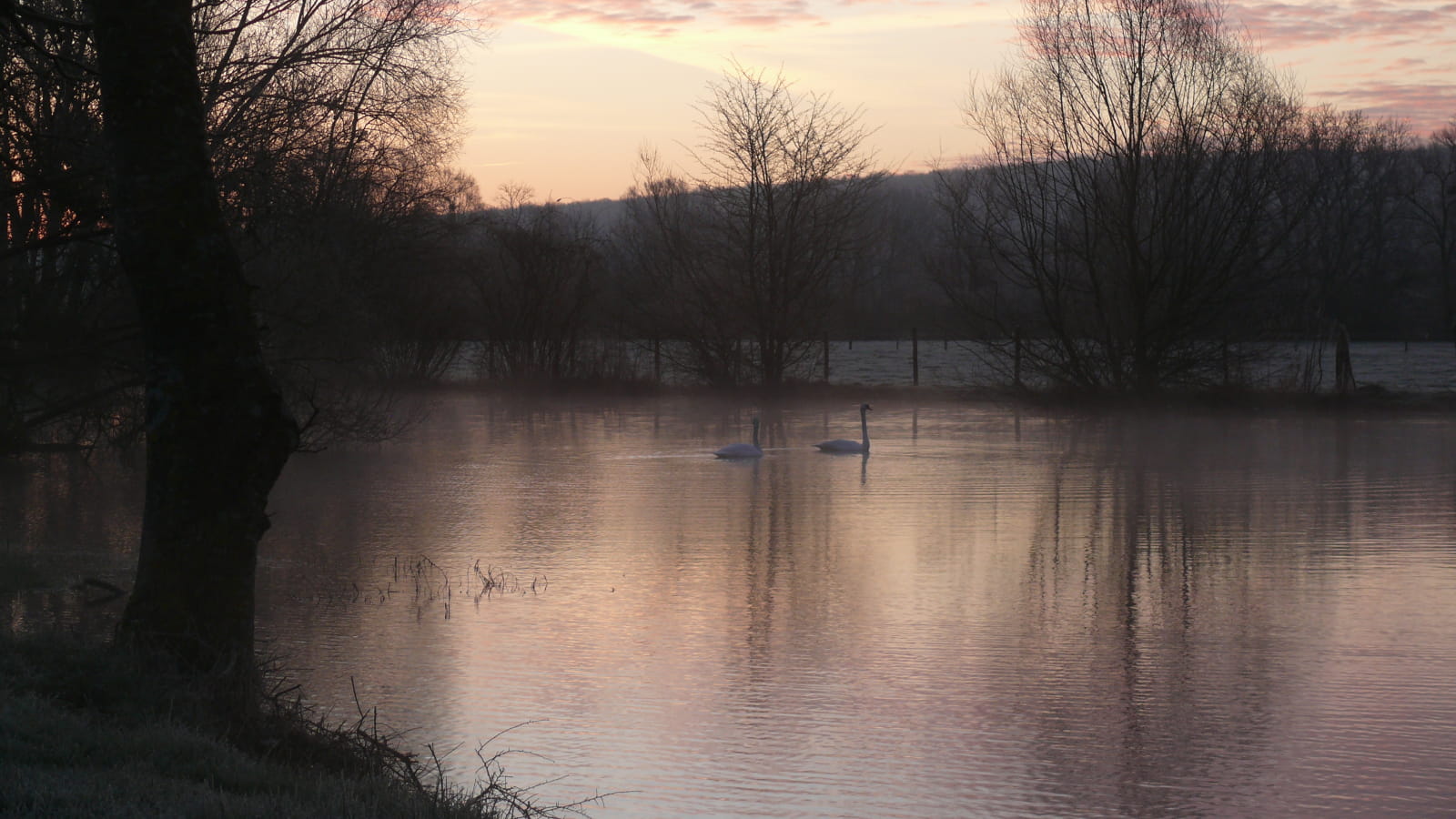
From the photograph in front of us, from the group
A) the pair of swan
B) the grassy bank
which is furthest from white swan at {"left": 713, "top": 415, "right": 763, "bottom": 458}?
the grassy bank

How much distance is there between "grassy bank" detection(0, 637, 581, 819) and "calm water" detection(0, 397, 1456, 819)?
720 mm

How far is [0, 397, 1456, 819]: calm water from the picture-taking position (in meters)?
5.42

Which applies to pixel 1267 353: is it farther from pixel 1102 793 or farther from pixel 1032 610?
pixel 1102 793

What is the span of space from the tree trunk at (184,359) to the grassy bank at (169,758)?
0.32 metres

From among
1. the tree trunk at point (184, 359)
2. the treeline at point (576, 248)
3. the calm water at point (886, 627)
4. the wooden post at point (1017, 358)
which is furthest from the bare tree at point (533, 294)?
the tree trunk at point (184, 359)

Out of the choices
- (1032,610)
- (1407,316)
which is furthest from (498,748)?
(1407,316)

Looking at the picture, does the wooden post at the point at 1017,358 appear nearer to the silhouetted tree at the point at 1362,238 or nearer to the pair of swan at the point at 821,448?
the pair of swan at the point at 821,448

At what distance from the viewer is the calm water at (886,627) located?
213 inches

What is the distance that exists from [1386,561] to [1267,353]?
1767 cm

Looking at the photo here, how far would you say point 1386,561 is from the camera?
32.1 ft

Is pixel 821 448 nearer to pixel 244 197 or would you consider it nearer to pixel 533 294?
pixel 244 197

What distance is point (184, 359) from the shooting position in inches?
217

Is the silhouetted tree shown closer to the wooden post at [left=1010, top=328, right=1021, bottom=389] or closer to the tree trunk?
the wooden post at [left=1010, top=328, right=1021, bottom=389]

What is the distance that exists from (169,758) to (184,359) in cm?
186
